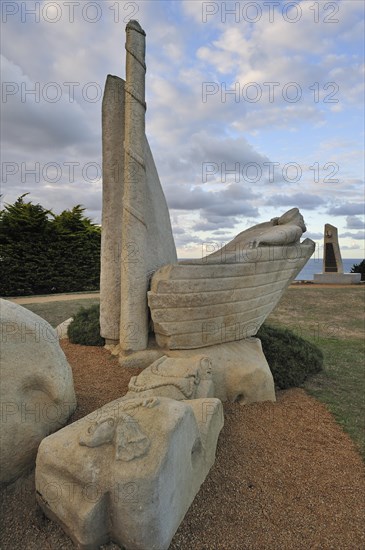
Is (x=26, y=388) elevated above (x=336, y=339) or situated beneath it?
elevated above

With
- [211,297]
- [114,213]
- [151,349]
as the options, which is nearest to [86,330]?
[151,349]

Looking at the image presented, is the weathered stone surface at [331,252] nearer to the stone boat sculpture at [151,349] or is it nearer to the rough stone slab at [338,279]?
the rough stone slab at [338,279]

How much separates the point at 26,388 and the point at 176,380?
55.0 inches

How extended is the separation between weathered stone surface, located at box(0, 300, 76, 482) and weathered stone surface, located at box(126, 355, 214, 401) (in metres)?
0.76

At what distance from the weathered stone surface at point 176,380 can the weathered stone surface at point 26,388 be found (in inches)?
30.0

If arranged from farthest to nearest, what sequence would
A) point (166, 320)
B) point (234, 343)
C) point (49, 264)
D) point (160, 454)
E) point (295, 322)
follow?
point (49, 264), point (295, 322), point (234, 343), point (166, 320), point (160, 454)

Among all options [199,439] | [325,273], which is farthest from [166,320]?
[325,273]

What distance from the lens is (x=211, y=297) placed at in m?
4.61

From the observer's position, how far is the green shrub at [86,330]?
5793 mm

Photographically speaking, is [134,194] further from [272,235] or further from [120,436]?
[120,436]

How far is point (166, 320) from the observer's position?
15.1 feet

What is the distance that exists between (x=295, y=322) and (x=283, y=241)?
757cm

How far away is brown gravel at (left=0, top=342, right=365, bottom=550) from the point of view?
2.59 m

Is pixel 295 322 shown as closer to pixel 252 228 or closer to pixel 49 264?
pixel 252 228
